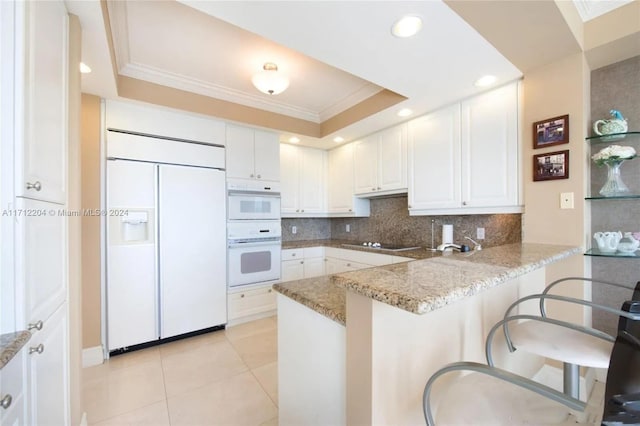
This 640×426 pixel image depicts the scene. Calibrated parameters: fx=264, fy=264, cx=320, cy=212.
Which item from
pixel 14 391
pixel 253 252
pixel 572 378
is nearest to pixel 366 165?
pixel 253 252

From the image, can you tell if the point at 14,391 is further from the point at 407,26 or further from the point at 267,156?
the point at 267,156

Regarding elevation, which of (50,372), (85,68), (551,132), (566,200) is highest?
(85,68)

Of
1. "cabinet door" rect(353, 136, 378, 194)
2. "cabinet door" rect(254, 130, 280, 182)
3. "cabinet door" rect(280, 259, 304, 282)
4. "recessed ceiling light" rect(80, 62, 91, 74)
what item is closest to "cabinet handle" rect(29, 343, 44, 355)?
"recessed ceiling light" rect(80, 62, 91, 74)

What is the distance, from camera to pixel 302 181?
393cm

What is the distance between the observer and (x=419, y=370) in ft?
3.33

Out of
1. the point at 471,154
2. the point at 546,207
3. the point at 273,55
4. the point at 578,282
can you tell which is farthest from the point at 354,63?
the point at 578,282

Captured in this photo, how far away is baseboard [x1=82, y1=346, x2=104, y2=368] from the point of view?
2.25m

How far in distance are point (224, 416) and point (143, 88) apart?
275 centimetres

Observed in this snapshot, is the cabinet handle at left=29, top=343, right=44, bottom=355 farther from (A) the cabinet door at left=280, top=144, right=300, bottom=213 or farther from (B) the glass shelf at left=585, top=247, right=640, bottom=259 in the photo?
(B) the glass shelf at left=585, top=247, right=640, bottom=259

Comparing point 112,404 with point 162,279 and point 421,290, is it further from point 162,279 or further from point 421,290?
point 421,290

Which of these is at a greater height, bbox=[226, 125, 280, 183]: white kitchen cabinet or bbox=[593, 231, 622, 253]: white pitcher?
bbox=[226, 125, 280, 183]: white kitchen cabinet

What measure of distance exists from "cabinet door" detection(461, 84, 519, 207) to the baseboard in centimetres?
353

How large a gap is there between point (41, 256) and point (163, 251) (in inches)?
65.9

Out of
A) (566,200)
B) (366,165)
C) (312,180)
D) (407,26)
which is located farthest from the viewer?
(312,180)
